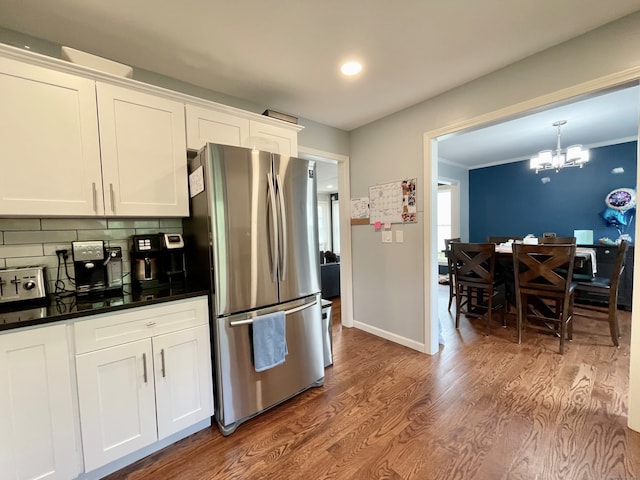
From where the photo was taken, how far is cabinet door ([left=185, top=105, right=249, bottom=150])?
1877mm

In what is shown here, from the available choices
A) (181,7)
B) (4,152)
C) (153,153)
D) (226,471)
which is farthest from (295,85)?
(226,471)

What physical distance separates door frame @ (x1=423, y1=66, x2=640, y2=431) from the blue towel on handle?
1.50 meters

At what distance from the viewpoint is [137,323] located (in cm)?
145

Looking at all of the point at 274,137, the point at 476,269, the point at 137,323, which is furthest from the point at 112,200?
the point at 476,269

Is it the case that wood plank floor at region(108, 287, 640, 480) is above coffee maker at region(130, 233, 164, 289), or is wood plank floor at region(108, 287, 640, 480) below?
below

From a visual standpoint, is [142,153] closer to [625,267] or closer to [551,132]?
[551,132]

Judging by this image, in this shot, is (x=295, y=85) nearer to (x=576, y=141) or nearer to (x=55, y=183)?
(x=55, y=183)

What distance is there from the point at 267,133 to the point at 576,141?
4.86 metres

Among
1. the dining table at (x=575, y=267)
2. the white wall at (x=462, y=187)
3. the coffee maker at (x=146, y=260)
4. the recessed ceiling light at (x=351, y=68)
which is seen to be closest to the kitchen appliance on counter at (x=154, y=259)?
the coffee maker at (x=146, y=260)

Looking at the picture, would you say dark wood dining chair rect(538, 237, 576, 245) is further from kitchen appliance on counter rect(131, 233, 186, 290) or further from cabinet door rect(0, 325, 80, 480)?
cabinet door rect(0, 325, 80, 480)

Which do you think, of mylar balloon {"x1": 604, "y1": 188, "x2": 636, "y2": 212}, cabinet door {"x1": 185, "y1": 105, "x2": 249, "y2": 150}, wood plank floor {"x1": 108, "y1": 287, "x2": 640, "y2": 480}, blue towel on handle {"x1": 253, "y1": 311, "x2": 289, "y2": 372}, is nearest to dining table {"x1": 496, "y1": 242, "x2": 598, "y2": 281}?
wood plank floor {"x1": 108, "y1": 287, "x2": 640, "y2": 480}

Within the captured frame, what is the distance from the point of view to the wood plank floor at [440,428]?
4.70 feet

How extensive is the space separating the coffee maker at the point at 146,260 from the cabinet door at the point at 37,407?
0.62 m

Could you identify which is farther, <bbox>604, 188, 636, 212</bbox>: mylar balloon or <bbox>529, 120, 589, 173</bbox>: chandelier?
<bbox>604, 188, 636, 212</bbox>: mylar balloon
